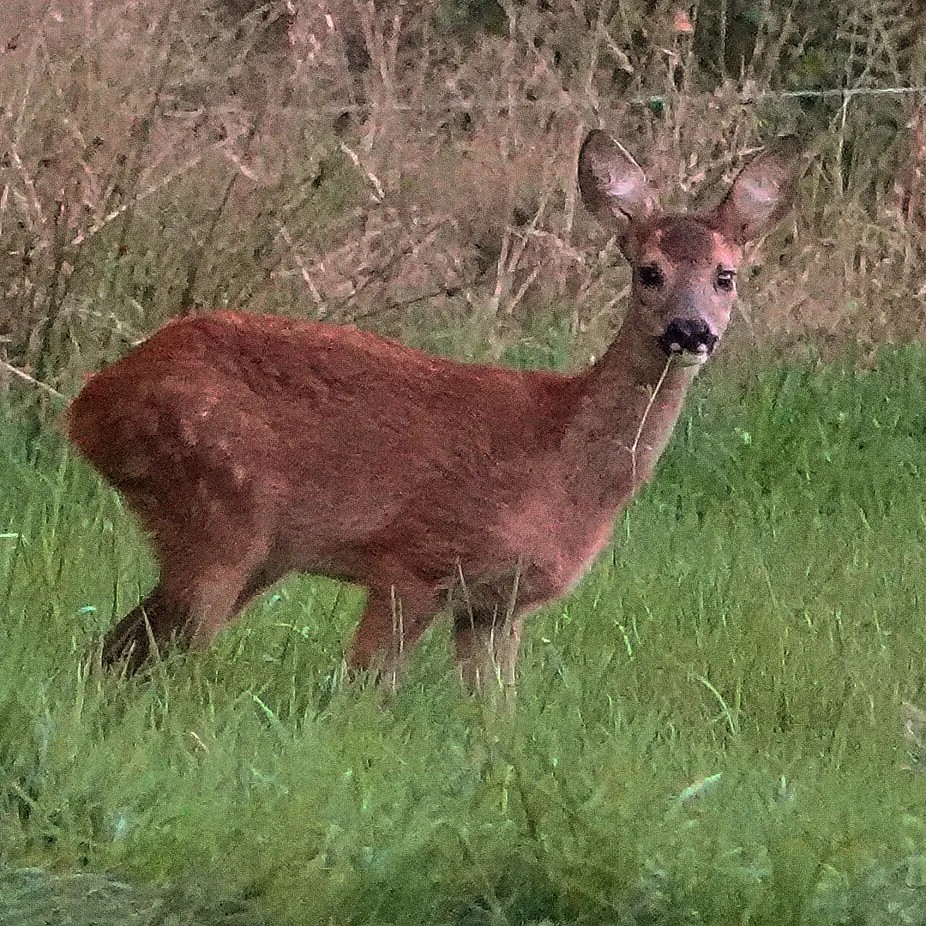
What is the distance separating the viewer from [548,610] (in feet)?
18.9

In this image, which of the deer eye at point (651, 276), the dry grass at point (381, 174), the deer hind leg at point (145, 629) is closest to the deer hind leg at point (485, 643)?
the deer hind leg at point (145, 629)

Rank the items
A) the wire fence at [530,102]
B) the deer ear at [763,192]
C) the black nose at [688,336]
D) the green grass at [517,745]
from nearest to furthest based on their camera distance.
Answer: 1. the green grass at [517,745]
2. the black nose at [688,336]
3. the deer ear at [763,192]
4. the wire fence at [530,102]

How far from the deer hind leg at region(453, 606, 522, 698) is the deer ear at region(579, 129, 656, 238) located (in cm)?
126

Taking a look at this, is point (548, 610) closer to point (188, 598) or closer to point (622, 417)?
point (622, 417)

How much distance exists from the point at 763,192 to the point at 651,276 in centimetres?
56

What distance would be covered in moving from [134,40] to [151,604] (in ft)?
11.8

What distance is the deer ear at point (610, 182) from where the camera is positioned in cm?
566

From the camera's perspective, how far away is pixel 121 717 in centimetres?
413

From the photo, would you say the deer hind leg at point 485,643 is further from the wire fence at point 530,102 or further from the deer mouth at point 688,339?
the wire fence at point 530,102

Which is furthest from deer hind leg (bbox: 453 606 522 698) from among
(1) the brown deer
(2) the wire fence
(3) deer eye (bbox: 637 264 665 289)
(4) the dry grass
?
(2) the wire fence

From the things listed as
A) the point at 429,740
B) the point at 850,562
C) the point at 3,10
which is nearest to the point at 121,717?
the point at 429,740

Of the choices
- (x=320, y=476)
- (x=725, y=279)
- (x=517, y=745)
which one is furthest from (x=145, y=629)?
(x=725, y=279)

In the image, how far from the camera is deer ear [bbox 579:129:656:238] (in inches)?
223

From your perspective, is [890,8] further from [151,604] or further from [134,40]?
[151,604]
